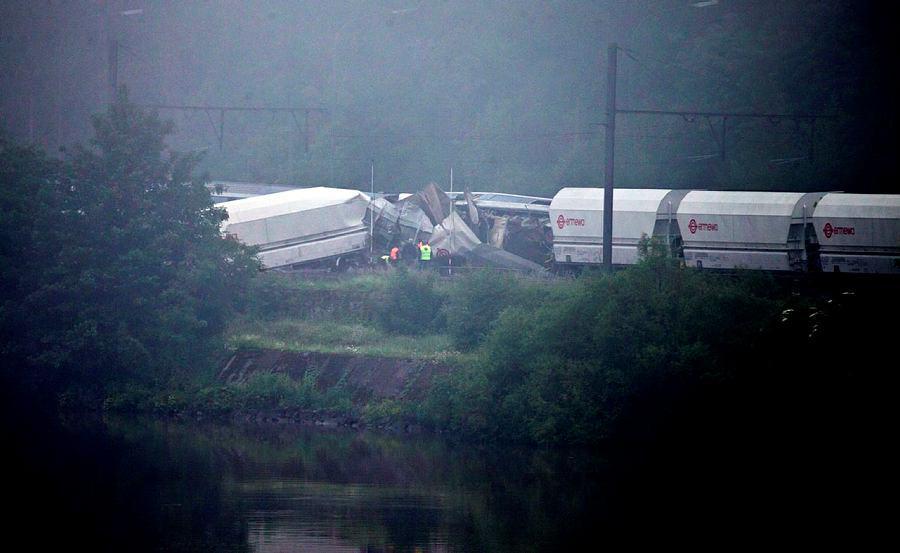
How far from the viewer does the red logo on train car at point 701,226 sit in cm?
3631

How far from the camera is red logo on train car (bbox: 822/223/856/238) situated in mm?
34250

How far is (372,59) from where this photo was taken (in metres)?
71.2

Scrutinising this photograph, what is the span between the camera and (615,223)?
122 ft

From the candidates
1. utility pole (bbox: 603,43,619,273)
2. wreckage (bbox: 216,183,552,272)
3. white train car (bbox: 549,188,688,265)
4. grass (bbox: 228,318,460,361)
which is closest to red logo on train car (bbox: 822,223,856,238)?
white train car (bbox: 549,188,688,265)

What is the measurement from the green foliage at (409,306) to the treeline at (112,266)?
4.33 metres

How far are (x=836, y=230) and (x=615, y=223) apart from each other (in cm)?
729

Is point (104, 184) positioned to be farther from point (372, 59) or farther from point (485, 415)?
point (372, 59)

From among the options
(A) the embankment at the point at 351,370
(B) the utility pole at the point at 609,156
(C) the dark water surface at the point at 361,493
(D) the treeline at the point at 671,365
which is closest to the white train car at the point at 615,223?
(B) the utility pole at the point at 609,156

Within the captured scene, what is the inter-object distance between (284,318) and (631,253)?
12.2 metres

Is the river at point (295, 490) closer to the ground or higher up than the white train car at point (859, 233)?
closer to the ground

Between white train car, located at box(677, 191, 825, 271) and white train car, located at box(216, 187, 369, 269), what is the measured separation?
39.2 feet

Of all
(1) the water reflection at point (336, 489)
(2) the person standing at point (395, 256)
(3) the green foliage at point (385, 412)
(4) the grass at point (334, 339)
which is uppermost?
(2) the person standing at point (395, 256)

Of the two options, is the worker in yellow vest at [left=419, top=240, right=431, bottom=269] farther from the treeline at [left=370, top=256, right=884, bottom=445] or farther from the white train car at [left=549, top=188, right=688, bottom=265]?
the treeline at [left=370, top=256, right=884, bottom=445]

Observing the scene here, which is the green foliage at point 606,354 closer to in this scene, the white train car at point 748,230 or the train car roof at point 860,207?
the white train car at point 748,230
